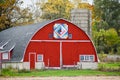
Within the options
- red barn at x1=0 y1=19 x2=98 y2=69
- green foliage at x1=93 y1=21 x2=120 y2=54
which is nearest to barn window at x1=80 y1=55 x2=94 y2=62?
red barn at x1=0 y1=19 x2=98 y2=69

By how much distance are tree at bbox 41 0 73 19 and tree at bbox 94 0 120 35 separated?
634cm

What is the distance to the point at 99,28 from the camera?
3314 inches

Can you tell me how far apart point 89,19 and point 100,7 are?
3120 cm

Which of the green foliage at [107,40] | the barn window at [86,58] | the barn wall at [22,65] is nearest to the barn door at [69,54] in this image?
the barn window at [86,58]

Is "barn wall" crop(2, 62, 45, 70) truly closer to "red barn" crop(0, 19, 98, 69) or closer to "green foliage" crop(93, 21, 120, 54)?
"red barn" crop(0, 19, 98, 69)

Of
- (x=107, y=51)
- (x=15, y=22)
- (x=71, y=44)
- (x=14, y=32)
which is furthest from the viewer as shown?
(x=107, y=51)

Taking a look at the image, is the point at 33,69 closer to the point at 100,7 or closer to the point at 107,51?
the point at 107,51

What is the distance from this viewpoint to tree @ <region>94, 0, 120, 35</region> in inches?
3297

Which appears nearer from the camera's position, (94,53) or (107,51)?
(94,53)

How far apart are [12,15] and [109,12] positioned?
2130 centimetres

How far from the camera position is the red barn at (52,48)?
46469 millimetres

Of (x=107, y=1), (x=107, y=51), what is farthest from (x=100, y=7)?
(x=107, y=51)

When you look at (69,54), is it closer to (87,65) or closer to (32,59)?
(87,65)

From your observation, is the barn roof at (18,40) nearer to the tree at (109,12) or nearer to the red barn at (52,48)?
the red barn at (52,48)
